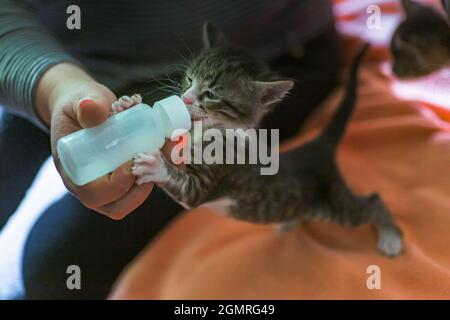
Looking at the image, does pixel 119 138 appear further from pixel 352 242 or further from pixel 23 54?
pixel 352 242

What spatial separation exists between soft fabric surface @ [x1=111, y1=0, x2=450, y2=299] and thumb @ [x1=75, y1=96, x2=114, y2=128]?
0.86 ft

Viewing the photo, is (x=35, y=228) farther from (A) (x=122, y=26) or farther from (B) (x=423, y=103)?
(B) (x=423, y=103)

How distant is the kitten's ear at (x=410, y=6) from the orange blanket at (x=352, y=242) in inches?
7.2

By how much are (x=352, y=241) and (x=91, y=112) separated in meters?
0.55

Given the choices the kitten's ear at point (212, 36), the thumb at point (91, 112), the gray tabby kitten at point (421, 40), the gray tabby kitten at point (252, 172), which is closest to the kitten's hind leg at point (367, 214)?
the gray tabby kitten at point (252, 172)

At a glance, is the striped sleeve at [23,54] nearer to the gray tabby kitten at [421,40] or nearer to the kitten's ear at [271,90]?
the kitten's ear at [271,90]

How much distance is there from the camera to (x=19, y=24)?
58 centimetres

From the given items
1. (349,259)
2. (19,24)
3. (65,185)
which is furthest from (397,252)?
(19,24)

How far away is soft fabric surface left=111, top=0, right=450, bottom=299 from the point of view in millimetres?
741

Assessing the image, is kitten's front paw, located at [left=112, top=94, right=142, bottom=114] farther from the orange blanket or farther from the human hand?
the orange blanket

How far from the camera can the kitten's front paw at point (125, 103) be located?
0.51 m

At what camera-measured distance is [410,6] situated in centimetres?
66

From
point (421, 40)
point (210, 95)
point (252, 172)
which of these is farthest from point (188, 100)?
point (421, 40)
